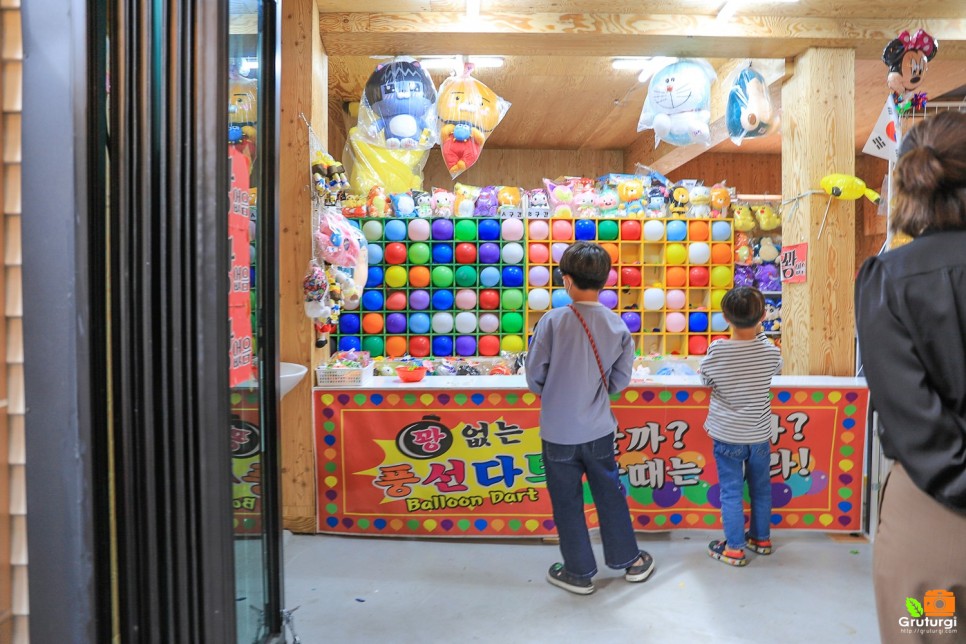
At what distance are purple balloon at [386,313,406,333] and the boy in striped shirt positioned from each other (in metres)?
2.98

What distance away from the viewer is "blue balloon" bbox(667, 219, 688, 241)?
5562mm

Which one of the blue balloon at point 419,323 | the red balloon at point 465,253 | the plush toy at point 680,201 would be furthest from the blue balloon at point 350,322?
the plush toy at point 680,201

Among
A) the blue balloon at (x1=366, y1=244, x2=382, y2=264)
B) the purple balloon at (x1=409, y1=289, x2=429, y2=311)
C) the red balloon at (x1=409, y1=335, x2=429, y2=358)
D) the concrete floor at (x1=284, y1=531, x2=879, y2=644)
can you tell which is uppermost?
the blue balloon at (x1=366, y1=244, x2=382, y2=264)

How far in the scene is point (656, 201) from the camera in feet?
18.6

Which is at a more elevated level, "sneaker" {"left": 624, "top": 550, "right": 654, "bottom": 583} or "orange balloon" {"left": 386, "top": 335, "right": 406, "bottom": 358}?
"orange balloon" {"left": 386, "top": 335, "right": 406, "bottom": 358}

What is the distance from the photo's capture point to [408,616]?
8.07 feet

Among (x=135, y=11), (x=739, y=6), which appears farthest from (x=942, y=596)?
(x=739, y=6)

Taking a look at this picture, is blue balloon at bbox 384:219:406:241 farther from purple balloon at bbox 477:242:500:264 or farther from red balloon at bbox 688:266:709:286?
red balloon at bbox 688:266:709:286

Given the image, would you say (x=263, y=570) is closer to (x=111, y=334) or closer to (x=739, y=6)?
(x=111, y=334)

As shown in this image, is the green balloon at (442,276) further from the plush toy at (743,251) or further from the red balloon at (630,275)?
the plush toy at (743,251)

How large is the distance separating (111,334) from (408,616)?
5.73 feet

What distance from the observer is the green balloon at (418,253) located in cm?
532

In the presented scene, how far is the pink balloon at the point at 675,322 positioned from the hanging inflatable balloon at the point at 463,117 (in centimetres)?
253

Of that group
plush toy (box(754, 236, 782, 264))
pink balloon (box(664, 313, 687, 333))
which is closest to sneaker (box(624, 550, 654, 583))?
pink balloon (box(664, 313, 687, 333))
